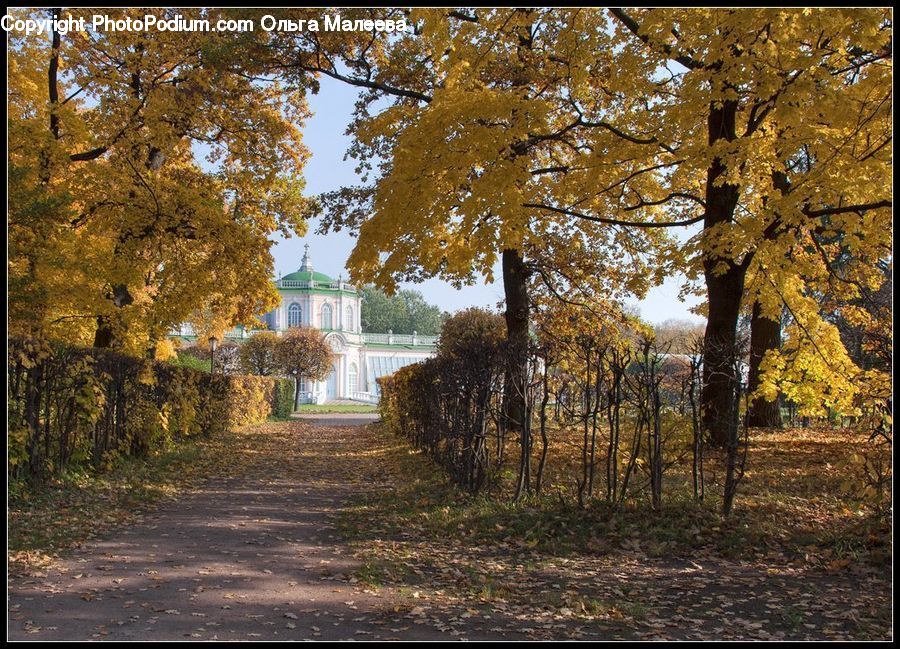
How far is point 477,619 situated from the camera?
4.54m

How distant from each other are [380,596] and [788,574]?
283cm

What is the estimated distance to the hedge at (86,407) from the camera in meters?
8.27

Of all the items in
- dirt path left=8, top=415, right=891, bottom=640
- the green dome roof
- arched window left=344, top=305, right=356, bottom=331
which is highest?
the green dome roof

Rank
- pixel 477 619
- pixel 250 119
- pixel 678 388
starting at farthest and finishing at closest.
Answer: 1. pixel 250 119
2. pixel 678 388
3. pixel 477 619

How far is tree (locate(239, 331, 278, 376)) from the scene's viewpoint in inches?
1688

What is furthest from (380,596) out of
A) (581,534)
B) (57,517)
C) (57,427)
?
(57,427)

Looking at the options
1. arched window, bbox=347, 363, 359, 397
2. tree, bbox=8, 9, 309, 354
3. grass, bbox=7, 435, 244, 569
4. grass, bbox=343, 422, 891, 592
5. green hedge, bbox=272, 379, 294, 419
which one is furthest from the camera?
arched window, bbox=347, 363, 359, 397

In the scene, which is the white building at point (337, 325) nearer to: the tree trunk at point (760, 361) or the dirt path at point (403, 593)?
the tree trunk at point (760, 361)

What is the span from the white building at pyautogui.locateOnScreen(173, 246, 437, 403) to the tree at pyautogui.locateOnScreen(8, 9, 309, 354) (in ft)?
179

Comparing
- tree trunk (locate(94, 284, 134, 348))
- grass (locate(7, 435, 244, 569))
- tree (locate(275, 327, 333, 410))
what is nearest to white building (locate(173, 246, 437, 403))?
tree (locate(275, 327, 333, 410))

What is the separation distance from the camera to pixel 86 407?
31.7 feet

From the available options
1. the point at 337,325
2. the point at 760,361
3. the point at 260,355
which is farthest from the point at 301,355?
the point at 760,361

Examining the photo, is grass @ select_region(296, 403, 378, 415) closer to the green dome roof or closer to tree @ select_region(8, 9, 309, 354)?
the green dome roof

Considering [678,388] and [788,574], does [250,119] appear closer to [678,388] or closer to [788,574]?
[678,388]
